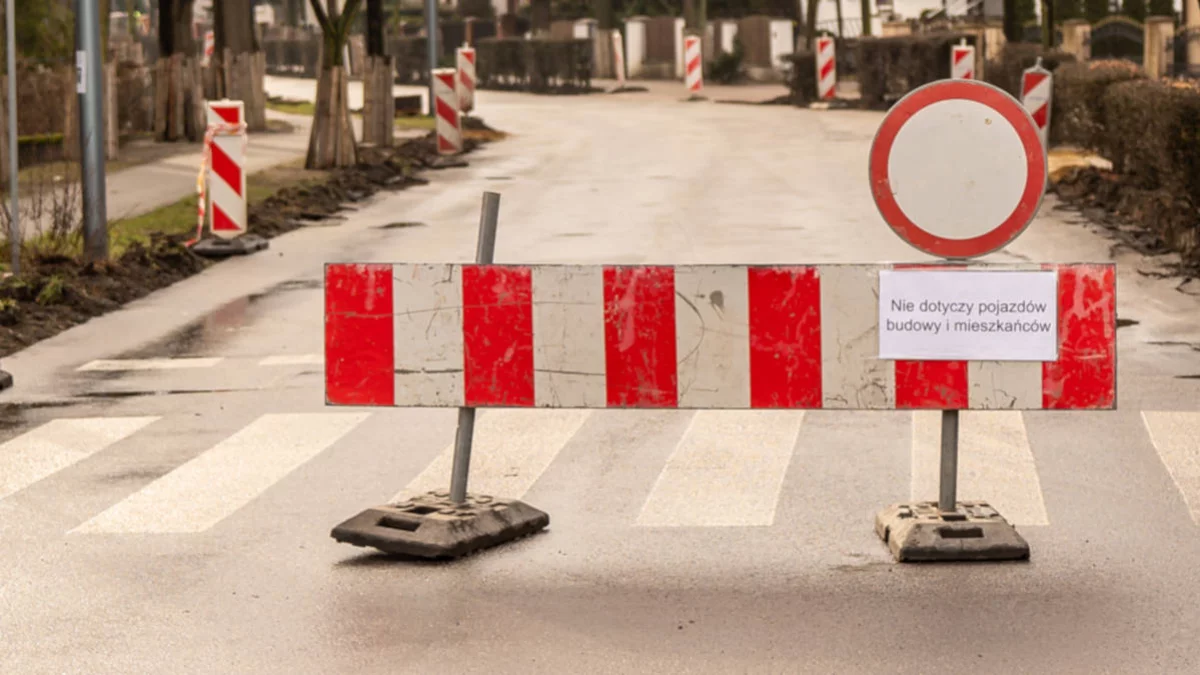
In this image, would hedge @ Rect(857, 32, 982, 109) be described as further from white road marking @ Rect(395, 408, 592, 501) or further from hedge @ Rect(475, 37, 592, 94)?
white road marking @ Rect(395, 408, 592, 501)

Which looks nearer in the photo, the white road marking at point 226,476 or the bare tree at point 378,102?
the white road marking at point 226,476

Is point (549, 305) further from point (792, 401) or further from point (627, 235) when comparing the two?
point (627, 235)

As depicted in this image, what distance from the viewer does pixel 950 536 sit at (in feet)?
25.2

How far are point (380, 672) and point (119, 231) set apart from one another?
1393cm

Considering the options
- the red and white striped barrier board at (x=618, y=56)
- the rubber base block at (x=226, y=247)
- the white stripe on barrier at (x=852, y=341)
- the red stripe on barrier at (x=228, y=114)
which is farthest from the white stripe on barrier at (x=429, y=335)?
the red and white striped barrier board at (x=618, y=56)

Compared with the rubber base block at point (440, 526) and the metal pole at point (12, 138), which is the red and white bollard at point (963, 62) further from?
the rubber base block at point (440, 526)

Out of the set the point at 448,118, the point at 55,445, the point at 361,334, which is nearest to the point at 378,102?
the point at 448,118

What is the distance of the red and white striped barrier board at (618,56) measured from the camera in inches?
2382

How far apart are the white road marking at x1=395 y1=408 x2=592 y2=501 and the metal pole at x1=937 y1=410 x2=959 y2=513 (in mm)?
1713

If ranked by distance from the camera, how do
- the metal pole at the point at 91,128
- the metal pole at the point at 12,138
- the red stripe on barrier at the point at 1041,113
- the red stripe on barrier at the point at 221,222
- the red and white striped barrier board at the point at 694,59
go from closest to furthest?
the metal pole at the point at 12,138 < the metal pole at the point at 91,128 < the red stripe on barrier at the point at 221,222 < the red stripe on barrier at the point at 1041,113 < the red and white striped barrier board at the point at 694,59

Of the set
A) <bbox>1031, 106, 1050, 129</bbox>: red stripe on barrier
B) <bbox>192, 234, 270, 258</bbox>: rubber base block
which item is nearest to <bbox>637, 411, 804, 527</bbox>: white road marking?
<bbox>192, 234, 270, 258</bbox>: rubber base block

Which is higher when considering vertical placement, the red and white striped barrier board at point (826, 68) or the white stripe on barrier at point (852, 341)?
the red and white striped barrier board at point (826, 68)

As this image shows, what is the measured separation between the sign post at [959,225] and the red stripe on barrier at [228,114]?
11561 millimetres

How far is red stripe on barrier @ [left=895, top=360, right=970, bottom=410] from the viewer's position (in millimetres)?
7840
